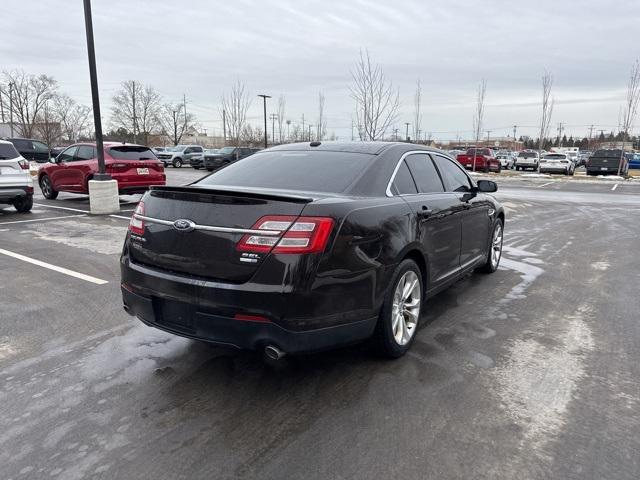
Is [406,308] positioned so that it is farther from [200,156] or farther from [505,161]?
[505,161]

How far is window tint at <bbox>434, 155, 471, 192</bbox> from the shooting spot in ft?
16.3

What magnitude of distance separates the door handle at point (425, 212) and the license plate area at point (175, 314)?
1.91 meters

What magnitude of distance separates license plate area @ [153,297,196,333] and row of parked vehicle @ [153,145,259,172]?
2829cm

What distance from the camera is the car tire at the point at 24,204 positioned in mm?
11180

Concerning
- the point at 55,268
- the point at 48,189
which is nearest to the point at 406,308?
the point at 55,268

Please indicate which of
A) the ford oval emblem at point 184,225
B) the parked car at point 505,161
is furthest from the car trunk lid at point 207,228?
the parked car at point 505,161

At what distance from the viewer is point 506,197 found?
57.4 ft

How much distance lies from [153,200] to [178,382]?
126cm

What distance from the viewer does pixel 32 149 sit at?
28.6 m

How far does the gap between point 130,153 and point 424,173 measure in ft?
33.6

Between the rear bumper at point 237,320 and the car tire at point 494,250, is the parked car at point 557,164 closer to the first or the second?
the car tire at point 494,250

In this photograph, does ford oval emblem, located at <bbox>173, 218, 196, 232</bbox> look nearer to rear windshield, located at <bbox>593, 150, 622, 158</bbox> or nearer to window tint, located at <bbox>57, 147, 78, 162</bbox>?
window tint, located at <bbox>57, 147, 78, 162</bbox>

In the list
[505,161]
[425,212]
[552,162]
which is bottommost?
[505,161]

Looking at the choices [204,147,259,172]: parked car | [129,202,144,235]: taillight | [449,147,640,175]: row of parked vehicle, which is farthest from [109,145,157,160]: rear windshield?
[449,147,640,175]: row of parked vehicle
